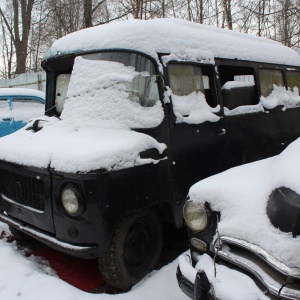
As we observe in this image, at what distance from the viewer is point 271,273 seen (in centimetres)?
188

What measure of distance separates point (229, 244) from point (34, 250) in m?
2.61

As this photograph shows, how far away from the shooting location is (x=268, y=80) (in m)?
4.81

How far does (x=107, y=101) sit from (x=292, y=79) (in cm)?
343

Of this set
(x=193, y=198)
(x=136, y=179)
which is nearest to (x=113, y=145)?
(x=136, y=179)

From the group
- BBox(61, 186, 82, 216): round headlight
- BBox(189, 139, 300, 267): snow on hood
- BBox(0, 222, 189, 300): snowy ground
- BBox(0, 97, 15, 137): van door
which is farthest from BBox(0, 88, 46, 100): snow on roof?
BBox(189, 139, 300, 267): snow on hood

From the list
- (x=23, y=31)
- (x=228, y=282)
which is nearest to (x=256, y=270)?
(x=228, y=282)

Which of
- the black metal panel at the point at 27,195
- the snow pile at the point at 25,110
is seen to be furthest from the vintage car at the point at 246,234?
the snow pile at the point at 25,110

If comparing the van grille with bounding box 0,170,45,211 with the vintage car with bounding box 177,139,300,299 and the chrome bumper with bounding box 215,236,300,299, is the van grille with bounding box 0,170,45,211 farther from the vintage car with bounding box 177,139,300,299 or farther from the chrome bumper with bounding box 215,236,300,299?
the chrome bumper with bounding box 215,236,300,299

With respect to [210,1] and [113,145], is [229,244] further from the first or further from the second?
[210,1]

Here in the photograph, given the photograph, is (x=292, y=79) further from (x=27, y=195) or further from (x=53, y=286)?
(x=53, y=286)

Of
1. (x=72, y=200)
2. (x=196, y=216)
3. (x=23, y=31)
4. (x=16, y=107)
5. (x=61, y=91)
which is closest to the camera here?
(x=196, y=216)

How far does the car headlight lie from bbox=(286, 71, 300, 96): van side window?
13.0 ft

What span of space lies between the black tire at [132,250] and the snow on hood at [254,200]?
857 mm

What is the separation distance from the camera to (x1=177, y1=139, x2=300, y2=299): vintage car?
1827 mm
